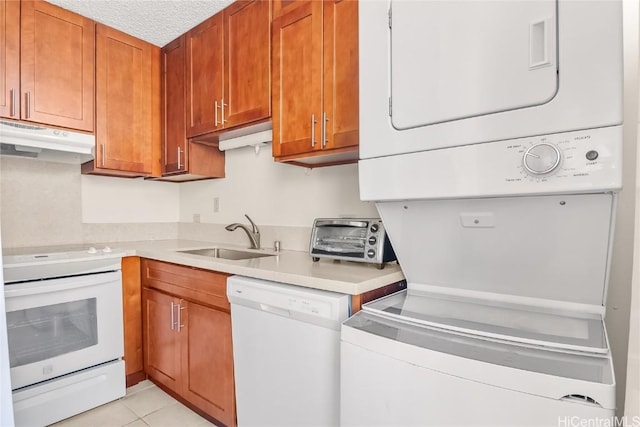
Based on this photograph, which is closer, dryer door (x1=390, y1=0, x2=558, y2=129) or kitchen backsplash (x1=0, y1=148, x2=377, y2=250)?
dryer door (x1=390, y1=0, x2=558, y2=129)

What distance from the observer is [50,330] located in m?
1.84

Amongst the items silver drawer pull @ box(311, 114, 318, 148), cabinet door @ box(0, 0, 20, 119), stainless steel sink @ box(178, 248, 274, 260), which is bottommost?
stainless steel sink @ box(178, 248, 274, 260)

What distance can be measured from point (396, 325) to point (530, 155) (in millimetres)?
609

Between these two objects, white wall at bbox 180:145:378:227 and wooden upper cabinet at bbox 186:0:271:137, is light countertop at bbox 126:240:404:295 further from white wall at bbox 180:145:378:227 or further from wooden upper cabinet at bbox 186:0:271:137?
wooden upper cabinet at bbox 186:0:271:137

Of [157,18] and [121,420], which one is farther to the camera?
[157,18]

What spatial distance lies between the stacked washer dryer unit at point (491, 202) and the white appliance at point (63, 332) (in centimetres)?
168

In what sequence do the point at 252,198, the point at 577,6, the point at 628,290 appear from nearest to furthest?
the point at 577,6
the point at 628,290
the point at 252,198

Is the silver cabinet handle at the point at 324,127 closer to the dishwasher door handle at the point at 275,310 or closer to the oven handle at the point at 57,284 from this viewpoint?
the dishwasher door handle at the point at 275,310

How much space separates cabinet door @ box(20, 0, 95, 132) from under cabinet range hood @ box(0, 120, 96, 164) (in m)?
0.12

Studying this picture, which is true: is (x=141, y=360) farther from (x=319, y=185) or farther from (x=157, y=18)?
(x=157, y=18)

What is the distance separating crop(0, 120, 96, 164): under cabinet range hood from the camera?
6.15 feet

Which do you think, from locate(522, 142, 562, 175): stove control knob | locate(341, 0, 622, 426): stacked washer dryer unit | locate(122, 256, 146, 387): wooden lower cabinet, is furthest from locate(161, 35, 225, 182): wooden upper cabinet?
locate(522, 142, 562, 175): stove control knob

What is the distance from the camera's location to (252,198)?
2.44 metres

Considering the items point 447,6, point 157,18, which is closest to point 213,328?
point 447,6
